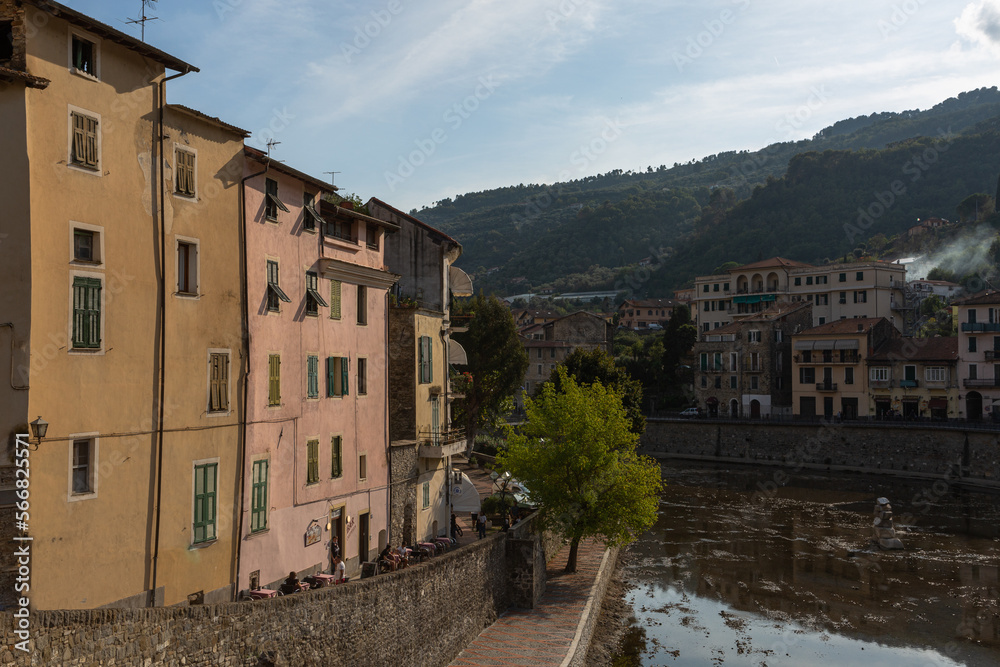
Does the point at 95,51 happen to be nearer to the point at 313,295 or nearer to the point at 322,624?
the point at 313,295

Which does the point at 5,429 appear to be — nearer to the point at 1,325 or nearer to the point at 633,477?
the point at 1,325

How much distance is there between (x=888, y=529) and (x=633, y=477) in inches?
753

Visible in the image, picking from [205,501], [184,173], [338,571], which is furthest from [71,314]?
[338,571]

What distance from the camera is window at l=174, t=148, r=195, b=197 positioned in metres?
20.0

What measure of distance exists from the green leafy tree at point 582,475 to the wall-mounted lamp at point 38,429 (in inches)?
888

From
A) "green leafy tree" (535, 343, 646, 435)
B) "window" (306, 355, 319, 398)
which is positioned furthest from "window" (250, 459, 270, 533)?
"green leafy tree" (535, 343, 646, 435)

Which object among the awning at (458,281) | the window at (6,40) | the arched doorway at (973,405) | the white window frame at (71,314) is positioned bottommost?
the arched doorway at (973,405)

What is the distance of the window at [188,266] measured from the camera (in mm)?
20109

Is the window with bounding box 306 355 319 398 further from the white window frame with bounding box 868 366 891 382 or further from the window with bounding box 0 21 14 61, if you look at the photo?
the white window frame with bounding box 868 366 891 382

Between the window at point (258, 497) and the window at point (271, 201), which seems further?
the window at point (271, 201)

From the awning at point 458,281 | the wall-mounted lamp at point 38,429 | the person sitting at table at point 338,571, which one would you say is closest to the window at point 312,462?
the person sitting at table at point 338,571

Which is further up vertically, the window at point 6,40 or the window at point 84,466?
the window at point 6,40

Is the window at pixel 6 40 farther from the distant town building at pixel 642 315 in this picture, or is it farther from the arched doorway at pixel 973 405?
the distant town building at pixel 642 315

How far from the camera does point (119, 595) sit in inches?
694
